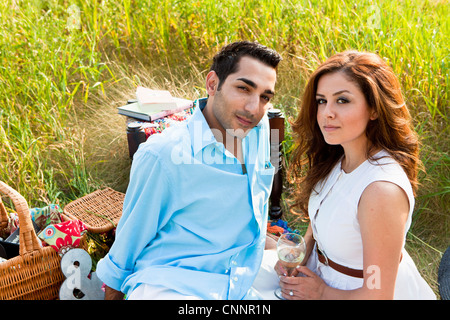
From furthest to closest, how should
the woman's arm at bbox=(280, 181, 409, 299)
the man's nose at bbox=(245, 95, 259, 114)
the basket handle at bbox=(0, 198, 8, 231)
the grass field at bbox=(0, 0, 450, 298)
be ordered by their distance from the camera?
the grass field at bbox=(0, 0, 450, 298), the basket handle at bbox=(0, 198, 8, 231), the man's nose at bbox=(245, 95, 259, 114), the woman's arm at bbox=(280, 181, 409, 299)

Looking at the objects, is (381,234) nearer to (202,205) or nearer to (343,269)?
(343,269)

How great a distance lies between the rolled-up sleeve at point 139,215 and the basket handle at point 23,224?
58cm

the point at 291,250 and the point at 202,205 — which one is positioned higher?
the point at 202,205

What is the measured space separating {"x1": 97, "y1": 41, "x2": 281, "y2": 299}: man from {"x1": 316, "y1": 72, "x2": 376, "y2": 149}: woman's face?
393mm

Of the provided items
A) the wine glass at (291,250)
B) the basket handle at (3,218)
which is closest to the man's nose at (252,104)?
the wine glass at (291,250)


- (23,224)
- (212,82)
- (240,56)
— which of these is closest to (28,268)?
(23,224)

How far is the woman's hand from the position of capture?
1953 mm

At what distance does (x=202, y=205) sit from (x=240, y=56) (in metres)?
0.77

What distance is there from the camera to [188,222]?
210cm

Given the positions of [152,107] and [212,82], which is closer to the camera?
[212,82]

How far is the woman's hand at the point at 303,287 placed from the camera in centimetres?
195

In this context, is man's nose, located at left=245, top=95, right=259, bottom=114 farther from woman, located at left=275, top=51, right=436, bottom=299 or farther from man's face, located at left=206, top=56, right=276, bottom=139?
woman, located at left=275, top=51, right=436, bottom=299

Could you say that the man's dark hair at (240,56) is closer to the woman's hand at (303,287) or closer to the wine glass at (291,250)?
the wine glass at (291,250)

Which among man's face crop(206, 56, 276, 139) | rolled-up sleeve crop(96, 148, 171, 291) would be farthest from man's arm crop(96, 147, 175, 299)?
man's face crop(206, 56, 276, 139)
